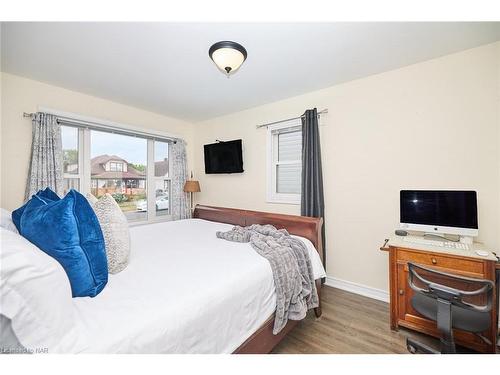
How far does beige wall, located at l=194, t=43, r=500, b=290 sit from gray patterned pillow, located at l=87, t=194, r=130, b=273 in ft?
7.32

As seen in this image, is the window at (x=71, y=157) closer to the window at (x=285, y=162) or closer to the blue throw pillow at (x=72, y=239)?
the blue throw pillow at (x=72, y=239)

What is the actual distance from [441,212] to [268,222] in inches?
63.0

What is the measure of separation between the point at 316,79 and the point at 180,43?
5.12ft

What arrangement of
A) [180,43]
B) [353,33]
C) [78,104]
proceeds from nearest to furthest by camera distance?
[353,33]
[180,43]
[78,104]

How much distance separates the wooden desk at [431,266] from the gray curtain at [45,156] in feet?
12.4

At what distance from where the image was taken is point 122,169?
3463mm

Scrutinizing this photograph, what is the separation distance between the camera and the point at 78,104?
2887 millimetres

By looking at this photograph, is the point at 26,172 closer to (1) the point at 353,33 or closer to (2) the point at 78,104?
(2) the point at 78,104

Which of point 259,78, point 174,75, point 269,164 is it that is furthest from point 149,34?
point 269,164

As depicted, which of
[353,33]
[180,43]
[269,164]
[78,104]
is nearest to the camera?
[353,33]

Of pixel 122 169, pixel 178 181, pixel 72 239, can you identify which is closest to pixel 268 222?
pixel 72 239

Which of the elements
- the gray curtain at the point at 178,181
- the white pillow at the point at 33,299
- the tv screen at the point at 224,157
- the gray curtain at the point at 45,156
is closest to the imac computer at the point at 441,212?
the tv screen at the point at 224,157
